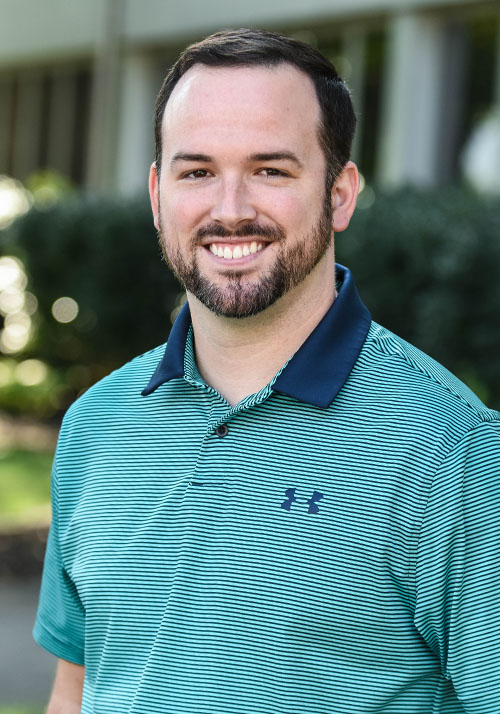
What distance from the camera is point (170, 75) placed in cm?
234

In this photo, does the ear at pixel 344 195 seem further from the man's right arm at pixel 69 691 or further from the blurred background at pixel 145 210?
the blurred background at pixel 145 210

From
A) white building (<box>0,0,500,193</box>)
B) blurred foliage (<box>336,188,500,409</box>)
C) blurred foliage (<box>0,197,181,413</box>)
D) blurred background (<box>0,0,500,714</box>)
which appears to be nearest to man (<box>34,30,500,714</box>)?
blurred background (<box>0,0,500,714</box>)

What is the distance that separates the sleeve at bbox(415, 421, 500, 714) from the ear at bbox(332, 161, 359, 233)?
0.65 metres

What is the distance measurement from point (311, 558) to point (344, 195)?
0.81m

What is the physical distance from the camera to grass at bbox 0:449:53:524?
25.9 feet

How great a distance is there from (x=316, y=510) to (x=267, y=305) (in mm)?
434

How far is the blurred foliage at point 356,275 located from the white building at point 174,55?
8.09 feet

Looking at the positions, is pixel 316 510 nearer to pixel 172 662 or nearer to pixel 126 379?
pixel 172 662

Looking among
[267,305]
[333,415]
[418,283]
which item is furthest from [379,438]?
[418,283]

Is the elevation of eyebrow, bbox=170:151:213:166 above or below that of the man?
above

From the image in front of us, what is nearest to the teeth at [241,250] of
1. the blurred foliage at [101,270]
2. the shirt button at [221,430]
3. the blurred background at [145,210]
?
the shirt button at [221,430]

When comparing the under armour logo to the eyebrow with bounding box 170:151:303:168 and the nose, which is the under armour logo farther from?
the eyebrow with bounding box 170:151:303:168

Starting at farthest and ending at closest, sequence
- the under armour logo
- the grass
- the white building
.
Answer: the white building
the grass
the under armour logo

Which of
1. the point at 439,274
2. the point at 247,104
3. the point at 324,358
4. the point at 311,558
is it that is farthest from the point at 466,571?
the point at 439,274
